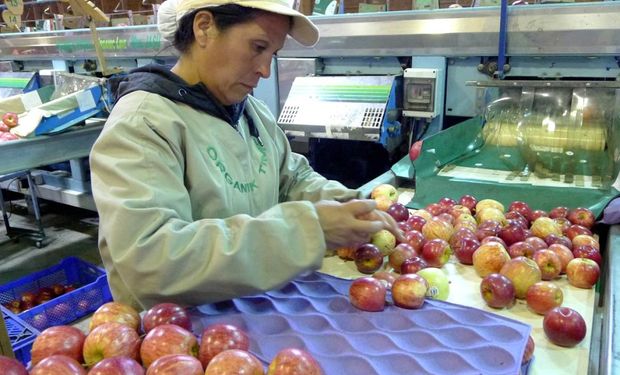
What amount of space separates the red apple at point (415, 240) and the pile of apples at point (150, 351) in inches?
28.5

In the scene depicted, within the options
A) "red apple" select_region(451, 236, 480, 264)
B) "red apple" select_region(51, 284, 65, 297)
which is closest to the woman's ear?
"red apple" select_region(451, 236, 480, 264)

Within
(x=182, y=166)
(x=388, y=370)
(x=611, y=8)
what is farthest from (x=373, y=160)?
(x=388, y=370)

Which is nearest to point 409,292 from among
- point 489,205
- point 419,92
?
point 489,205

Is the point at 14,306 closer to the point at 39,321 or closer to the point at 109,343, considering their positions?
the point at 39,321

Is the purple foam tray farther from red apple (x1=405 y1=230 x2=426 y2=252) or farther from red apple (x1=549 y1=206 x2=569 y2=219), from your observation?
red apple (x1=549 y1=206 x2=569 y2=219)

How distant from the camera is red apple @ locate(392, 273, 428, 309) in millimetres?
1152

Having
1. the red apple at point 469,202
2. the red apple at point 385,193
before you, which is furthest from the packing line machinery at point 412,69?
the red apple at point 469,202

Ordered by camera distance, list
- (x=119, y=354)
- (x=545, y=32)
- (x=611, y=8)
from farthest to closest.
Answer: (x=545, y=32)
(x=611, y=8)
(x=119, y=354)

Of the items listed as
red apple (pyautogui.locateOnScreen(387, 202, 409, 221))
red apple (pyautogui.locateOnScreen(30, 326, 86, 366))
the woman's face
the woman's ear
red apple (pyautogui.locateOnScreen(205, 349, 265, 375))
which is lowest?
red apple (pyautogui.locateOnScreen(387, 202, 409, 221))

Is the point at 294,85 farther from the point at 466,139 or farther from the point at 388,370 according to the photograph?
the point at 388,370

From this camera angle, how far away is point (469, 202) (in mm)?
1916

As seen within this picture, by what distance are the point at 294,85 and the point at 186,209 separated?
1656 millimetres

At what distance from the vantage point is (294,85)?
2643 mm

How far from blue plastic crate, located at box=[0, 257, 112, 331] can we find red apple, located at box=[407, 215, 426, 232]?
6.50 feet
